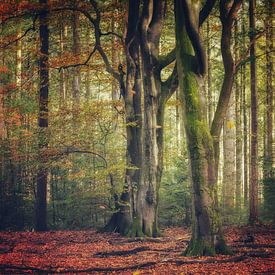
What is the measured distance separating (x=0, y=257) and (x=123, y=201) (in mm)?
5435

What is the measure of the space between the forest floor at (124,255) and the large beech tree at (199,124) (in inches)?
26.9

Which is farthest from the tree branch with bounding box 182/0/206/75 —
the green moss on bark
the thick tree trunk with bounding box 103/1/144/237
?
the thick tree trunk with bounding box 103/1/144/237

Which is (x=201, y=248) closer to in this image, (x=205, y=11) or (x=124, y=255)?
(x=124, y=255)

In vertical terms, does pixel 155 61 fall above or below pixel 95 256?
above

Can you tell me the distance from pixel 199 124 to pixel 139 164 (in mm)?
5314

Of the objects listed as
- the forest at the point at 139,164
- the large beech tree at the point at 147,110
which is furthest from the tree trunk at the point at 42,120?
the large beech tree at the point at 147,110

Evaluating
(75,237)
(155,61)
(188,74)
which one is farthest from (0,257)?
(155,61)

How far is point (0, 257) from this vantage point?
35.0 ft

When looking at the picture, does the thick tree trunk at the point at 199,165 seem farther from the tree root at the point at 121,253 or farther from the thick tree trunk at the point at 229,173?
the thick tree trunk at the point at 229,173

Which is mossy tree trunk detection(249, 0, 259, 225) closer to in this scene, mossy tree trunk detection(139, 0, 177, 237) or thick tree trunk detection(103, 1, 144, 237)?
mossy tree trunk detection(139, 0, 177, 237)

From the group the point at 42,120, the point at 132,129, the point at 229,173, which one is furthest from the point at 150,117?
the point at 229,173

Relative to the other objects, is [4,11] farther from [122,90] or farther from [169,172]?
[169,172]

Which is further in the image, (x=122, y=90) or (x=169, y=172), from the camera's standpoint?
(x=169, y=172)

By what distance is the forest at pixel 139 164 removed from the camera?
9766mm
